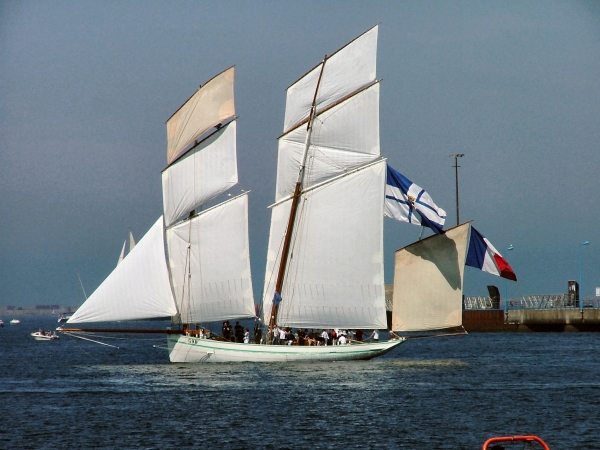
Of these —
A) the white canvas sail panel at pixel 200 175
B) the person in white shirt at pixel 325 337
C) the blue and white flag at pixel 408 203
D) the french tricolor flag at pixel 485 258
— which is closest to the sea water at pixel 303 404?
the person in white shirt at pixel 325 337

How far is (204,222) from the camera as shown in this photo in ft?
198

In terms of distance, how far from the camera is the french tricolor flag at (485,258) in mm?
60938

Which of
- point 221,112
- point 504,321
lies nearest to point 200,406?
point 221,112

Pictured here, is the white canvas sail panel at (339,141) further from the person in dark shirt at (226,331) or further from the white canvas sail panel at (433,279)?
the person in dark shirt at (226,331)

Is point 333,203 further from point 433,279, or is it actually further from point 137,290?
point 137,290

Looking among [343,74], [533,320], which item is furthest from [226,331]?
[533,320]

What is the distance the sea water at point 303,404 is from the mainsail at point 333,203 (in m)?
4.21

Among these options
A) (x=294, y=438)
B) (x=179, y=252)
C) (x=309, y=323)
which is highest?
(x=179, y=252)

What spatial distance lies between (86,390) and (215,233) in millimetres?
15621

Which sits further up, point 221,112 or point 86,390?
point 221,112

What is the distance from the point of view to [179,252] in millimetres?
59906

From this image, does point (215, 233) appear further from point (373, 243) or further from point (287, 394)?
point (287, 394)

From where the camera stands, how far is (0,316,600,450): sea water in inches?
1321

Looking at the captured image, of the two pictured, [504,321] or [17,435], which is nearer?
[17,435]
